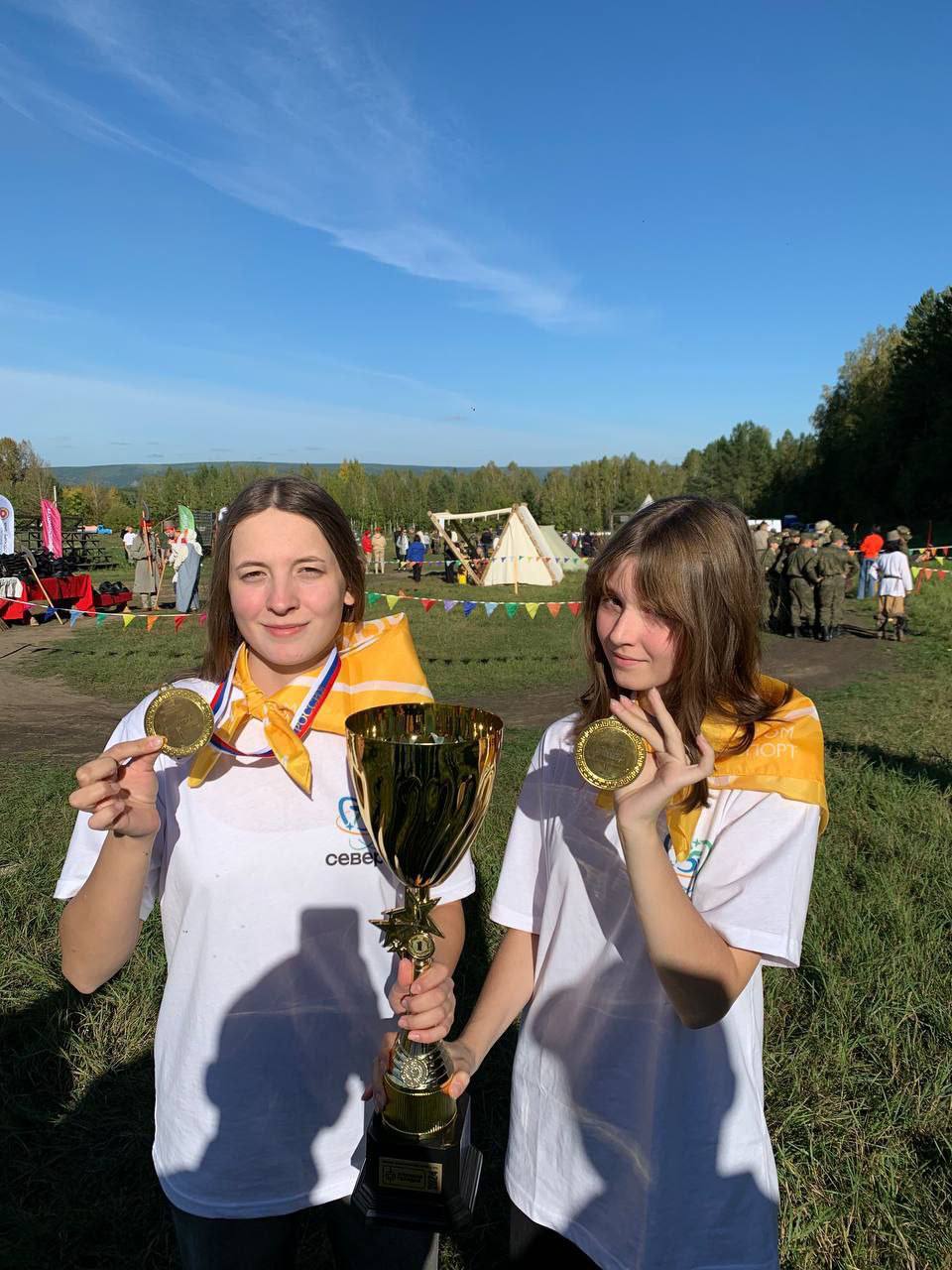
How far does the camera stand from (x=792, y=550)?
15.7 metres

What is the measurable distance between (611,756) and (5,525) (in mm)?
17174

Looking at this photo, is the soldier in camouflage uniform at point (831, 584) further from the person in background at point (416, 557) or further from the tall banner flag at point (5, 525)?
the tall banner flag at point (5, 525)

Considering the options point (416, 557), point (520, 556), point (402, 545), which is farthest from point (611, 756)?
point (402, 545)

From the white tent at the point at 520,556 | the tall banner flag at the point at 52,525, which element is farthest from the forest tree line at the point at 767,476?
the tall banner flag at the point at 52,525

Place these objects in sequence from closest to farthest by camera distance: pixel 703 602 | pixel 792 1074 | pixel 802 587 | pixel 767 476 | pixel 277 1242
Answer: pixel 703 602 < pixel 277 1242 < pixel 792 1074 < pixel 802 587 < pixel 767 476

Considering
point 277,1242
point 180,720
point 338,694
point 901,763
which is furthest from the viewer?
point 901,763

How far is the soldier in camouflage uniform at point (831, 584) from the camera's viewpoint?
14516 millimetres

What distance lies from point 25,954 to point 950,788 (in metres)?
6.12

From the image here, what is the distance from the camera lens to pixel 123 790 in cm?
140

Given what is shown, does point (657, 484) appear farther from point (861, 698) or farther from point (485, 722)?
point (485, 722)

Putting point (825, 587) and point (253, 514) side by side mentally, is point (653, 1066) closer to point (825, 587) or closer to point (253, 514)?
point (253, 514)

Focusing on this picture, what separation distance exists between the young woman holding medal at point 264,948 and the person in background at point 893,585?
46.9 feet

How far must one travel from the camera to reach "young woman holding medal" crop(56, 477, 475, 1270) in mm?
1637

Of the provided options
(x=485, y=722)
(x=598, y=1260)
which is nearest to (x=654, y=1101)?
(x=598, y=1260)
